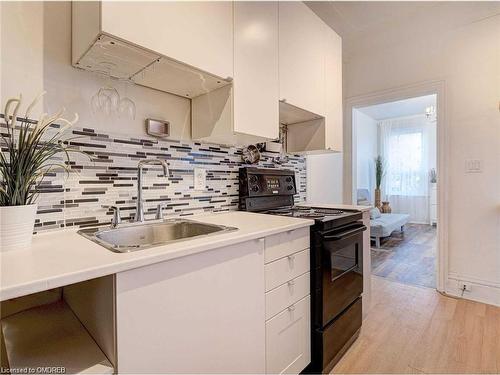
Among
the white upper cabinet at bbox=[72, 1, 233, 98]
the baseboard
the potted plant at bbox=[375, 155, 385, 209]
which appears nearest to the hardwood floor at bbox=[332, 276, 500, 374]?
the baseboard

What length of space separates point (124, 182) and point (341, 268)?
1269 millimetres

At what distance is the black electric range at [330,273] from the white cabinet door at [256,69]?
1.44ft

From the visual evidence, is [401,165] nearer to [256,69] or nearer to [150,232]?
[256,69]

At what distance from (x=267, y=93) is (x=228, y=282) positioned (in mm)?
1083

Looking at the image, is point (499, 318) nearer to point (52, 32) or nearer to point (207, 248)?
point (207, 248)

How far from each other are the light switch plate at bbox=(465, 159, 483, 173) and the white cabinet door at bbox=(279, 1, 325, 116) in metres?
1.46

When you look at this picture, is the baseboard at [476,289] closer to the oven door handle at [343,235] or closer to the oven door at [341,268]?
the oven door at [341,268]

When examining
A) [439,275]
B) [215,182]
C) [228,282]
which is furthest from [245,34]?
[439,275]

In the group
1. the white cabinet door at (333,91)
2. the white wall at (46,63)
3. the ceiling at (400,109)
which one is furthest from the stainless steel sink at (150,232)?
the ceiling at (400,109)

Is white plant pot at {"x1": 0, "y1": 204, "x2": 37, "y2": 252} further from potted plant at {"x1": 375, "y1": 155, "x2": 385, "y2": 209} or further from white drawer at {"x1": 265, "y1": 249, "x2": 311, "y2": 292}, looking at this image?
potted plant at {"x1": 375, "y1": 155, "x2": 385, "y2": 209}

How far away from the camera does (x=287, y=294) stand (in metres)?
1.27

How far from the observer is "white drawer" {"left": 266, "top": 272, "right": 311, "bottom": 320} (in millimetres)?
1190

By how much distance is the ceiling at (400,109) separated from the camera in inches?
191

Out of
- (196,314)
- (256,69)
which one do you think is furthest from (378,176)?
(196,314)
